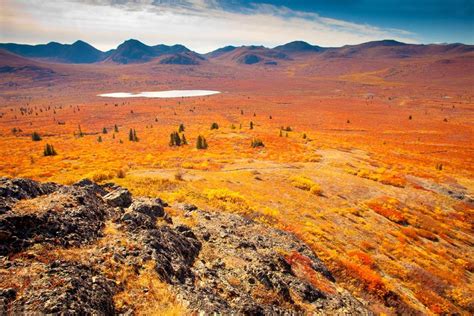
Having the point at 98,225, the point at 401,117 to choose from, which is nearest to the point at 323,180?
the point at 98,225

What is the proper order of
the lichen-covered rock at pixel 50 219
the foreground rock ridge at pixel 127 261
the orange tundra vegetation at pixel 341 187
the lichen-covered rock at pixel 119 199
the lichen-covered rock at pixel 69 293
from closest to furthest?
the lichen-covered rock at pixel 69 293 < the foreground rock ridge at pixel 127 261 < the lichen-covered rock at pixel 50 219 < the lichen-covered rock at pixel 119 199 < the orange tundra vegetation at pixel 341 187

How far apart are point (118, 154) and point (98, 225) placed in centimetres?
3291

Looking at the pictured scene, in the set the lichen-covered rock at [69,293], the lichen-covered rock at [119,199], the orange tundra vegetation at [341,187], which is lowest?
the orange tundra vegetation at [341,187]

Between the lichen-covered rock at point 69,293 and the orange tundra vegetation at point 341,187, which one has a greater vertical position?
the lichen-covered rock at point 69,293

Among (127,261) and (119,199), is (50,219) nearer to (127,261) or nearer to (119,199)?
(127,261)

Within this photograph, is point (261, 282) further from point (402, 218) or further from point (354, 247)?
point (402, 218)

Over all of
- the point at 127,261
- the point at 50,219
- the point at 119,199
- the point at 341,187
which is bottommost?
the point at 341,187

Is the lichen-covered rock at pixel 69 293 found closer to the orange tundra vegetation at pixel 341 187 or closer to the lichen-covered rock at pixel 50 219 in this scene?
the orange tundra vegetation at pixel 341 187

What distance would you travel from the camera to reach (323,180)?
30.4 meters

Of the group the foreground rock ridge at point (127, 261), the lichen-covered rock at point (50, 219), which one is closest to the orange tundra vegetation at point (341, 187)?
the foreground rock ridge at point (127, 261)

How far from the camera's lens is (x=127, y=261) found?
9414 mm

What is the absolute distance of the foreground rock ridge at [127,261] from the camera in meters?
7.42

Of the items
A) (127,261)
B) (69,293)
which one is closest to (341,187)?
(127,261)

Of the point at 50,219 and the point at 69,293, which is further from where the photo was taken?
the point at 50,219
